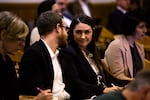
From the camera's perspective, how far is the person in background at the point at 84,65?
11.2 feet

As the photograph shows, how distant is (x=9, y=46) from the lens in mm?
2752

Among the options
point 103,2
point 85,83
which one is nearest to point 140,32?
point 85,83

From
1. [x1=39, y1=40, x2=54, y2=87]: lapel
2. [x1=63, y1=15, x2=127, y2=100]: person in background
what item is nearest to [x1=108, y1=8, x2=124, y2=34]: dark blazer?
[x1=63, y1=15, x2=127, y2=100]: person in background

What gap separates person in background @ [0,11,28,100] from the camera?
2729 millimetres

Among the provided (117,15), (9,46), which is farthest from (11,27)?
(117,15)

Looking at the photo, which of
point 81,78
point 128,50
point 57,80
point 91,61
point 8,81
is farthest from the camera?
point 128,50

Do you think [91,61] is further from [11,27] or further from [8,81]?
[11,27]

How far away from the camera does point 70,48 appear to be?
349 centimetres

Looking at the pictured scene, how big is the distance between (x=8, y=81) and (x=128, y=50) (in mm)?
1447

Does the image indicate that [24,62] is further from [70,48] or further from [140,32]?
[140,32]

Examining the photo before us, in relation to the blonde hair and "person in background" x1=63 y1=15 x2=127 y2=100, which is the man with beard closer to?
"person in background" x1=63 y1=15 x2=127 y2=100

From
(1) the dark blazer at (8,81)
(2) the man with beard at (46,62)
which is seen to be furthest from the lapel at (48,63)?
(1) the dark blazer at (8,81)

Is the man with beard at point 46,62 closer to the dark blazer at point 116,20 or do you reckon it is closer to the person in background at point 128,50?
the person in background at point 128,50

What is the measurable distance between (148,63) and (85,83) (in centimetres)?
86
